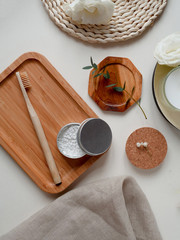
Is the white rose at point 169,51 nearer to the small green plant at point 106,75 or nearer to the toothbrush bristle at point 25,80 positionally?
the small green plant at point 106,75

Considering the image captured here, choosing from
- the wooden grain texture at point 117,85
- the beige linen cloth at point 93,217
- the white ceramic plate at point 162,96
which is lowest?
the beige linen cloth at point 93,217

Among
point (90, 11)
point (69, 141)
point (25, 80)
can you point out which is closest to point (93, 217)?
point (69, 141)

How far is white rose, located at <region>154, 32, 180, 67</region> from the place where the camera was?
0.69 m

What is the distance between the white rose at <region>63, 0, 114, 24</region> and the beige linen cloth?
1.53 ft

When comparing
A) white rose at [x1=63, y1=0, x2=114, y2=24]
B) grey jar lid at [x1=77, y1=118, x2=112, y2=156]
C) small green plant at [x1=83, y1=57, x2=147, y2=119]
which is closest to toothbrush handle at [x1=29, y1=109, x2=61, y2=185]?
grey jar lid at [x1=77, y1=118, x2=112, y2=156]

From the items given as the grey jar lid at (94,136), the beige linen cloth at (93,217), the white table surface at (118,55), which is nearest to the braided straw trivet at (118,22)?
the white table surface at (118,55)

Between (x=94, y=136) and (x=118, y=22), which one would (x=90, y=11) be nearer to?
(x=118, y=22)

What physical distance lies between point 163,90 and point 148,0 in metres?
0.30

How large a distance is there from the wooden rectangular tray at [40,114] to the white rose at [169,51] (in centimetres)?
25

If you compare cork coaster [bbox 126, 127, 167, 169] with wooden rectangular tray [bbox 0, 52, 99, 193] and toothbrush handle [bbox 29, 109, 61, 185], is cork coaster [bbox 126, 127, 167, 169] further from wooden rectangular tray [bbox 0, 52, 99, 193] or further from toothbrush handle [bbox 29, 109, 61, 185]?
toothbrush handle [bbox 29, 109, 61, 185]

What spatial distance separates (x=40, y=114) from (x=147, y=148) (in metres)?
0.34

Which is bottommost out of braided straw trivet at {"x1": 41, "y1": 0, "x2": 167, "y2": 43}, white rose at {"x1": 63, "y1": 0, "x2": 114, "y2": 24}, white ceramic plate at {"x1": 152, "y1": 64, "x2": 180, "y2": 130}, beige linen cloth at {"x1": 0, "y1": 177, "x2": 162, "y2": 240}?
beige linen cloth at {"x1": 0, "y1": 177, "x2": 162, "y2": 240}

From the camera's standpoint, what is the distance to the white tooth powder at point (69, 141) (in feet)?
2.50

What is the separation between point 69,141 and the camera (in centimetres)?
77
